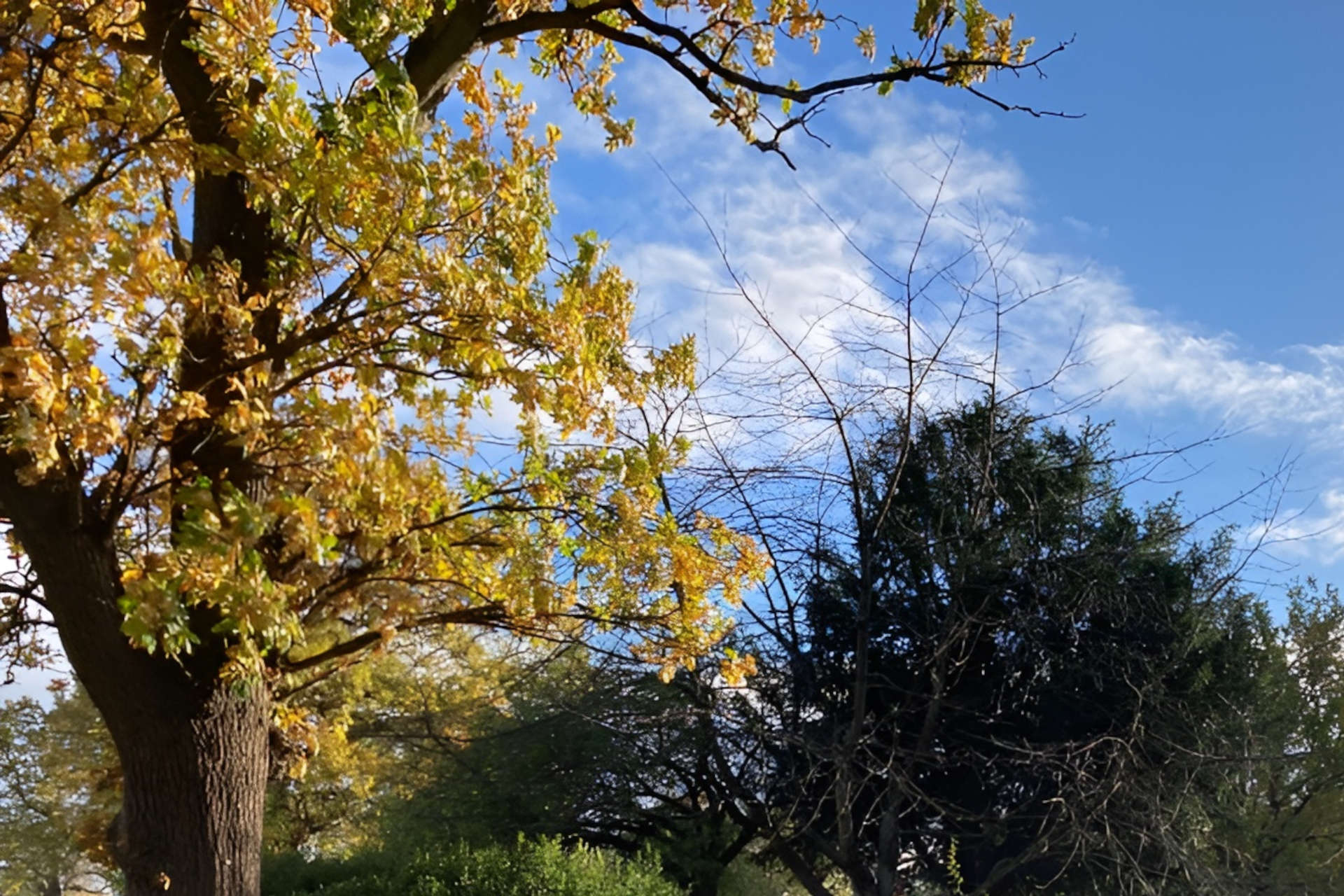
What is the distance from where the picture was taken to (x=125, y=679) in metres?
5.13

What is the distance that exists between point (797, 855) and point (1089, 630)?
168 inches

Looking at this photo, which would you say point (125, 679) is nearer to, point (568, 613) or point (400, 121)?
point (568, 613)

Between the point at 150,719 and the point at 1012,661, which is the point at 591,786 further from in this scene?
the point at 150,719

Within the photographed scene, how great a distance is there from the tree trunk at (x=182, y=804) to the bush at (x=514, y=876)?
482cm

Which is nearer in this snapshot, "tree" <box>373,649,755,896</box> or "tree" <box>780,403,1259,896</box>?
"tree" <box>780,403,1259,896</box>

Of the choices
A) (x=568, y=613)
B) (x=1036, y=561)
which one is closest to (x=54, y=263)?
(x=568, y=613)

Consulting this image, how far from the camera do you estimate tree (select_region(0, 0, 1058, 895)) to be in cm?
409

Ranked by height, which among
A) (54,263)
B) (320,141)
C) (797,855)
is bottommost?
(797,855)

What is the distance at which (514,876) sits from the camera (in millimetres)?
9875

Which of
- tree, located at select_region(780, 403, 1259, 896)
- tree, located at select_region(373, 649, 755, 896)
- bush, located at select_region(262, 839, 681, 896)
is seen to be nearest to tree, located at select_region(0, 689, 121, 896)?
tree, located at select_region(373, 649, 755, 896)

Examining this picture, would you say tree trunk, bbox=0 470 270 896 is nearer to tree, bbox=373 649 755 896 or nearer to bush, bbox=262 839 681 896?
bush, bbox=262 839 681 896

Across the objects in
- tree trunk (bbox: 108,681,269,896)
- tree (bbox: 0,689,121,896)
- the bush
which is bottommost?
the bush

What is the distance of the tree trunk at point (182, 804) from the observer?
203 inches

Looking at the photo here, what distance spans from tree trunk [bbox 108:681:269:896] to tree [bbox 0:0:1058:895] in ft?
0.05
